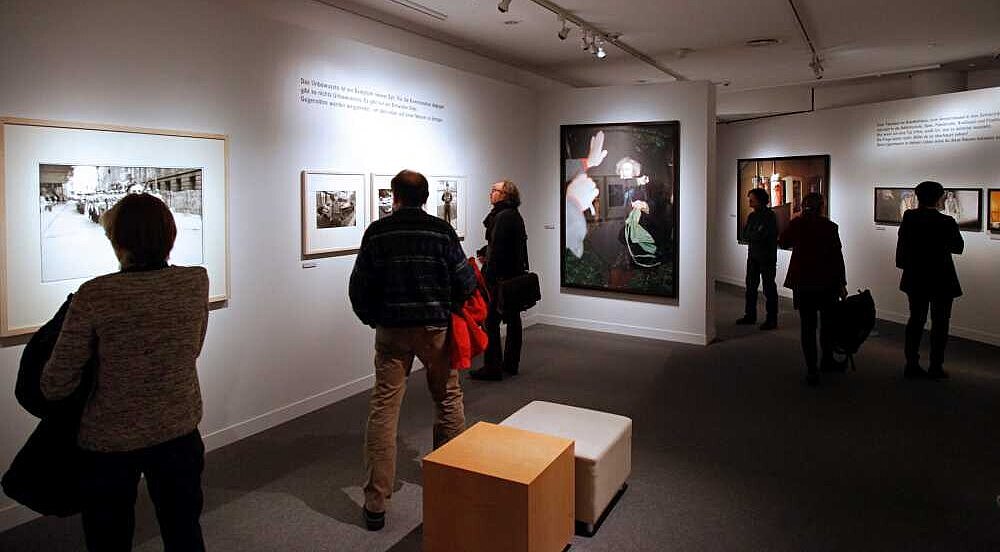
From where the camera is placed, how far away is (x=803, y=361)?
762cm

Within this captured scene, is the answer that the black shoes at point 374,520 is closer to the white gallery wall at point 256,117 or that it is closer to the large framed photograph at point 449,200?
the white gallery wall at point 256,117

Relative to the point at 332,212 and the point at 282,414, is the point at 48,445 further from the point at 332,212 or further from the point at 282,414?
the point at 332,212

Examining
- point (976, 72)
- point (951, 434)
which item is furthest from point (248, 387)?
point (976, 72)

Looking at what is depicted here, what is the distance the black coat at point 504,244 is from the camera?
6.32m

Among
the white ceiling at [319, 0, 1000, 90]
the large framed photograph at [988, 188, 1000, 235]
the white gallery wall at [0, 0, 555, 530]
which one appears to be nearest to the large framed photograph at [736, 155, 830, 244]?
the white ceiling at [319, 0, 1000, 90]

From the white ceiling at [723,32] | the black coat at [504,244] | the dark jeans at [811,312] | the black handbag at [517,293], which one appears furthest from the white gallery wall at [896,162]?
the black coat at [504,244]

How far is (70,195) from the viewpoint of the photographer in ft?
A: 13.3

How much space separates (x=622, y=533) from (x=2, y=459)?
3399mm

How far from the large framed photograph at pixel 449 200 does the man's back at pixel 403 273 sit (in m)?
3.55

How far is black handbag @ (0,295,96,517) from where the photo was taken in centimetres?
237

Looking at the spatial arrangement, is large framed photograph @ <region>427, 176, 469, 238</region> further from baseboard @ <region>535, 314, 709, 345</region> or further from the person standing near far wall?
the person standing near far wall

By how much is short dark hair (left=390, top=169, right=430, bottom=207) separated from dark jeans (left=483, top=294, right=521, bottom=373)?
291 centimetres

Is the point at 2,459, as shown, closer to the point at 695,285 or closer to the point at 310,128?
the point at 310,128

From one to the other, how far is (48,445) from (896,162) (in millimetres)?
10586
